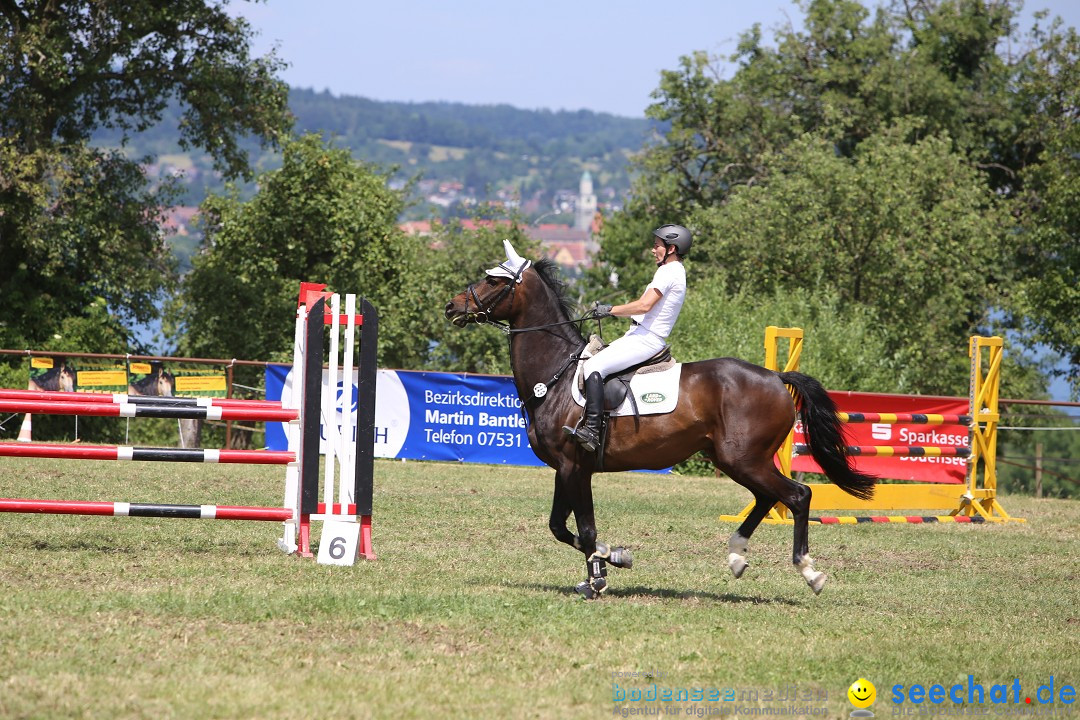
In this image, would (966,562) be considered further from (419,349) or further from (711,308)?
(419,349)

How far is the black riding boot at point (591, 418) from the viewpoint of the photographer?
856 centimetres

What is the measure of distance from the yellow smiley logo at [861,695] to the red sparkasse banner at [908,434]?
11.9m

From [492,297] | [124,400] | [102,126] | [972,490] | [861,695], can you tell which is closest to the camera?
[861,695]

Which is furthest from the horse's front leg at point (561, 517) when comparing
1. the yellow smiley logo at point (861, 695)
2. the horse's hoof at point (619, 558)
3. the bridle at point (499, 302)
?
the yellow smiley logo at point (861, 695)

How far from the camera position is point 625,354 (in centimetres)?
877

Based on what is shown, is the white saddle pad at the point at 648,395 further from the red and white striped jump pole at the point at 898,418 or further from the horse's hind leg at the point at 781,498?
the red and white striped jump pole at the point at 898,418

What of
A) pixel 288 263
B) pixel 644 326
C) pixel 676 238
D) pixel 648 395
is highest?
pixel 288 263

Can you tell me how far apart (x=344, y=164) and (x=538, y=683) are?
1205 inches

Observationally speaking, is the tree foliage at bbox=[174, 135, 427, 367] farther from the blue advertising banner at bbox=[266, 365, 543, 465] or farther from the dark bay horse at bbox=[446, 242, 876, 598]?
the dark bay horse at bbox=[446, 242, 876, 598]

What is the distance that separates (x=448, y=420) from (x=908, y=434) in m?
8.12

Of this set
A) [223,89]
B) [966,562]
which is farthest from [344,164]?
[966,562]

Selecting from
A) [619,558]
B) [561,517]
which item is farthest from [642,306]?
[619,558]

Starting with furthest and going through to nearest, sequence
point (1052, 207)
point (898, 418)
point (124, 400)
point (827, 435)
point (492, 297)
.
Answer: point (1052, 207) → point (898, 418) → point (827, 435) → point (124, 400) → point (492, 297)

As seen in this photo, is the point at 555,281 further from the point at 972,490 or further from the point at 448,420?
the point at 448,420
